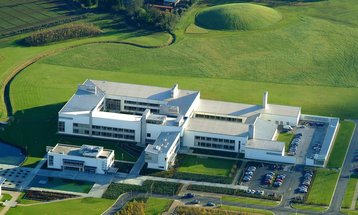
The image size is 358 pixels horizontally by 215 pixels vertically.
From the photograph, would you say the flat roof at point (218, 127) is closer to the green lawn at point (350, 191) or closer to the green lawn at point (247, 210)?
the green lawn at point (350, 191)

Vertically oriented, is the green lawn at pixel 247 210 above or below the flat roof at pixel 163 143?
below

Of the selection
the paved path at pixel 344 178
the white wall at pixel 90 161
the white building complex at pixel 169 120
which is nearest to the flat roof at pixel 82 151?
the white wall at pixel 90 161

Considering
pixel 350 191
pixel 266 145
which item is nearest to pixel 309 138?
pixel 266 145

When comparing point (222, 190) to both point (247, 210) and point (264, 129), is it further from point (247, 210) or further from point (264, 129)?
point (264, 129)

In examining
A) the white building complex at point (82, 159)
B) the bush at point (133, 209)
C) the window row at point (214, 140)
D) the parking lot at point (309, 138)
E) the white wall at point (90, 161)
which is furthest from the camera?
the window row at point (214, 140)

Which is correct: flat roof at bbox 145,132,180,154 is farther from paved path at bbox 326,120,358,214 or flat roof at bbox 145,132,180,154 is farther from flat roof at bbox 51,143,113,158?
paved path at bbox 326,120,358,214

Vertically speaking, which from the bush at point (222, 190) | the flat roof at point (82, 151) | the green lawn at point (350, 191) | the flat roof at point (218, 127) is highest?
the flat roof at point (218, 127)

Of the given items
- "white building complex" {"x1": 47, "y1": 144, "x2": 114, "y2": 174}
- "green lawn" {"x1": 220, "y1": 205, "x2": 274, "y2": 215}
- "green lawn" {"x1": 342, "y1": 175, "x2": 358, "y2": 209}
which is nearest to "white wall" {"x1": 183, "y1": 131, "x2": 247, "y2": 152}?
"white building complex" {"x1": 47, "y1": 144, "x2": 114, "y2": 174}

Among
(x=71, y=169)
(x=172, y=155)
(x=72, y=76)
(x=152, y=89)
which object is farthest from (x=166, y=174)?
(x=72, y=76)
